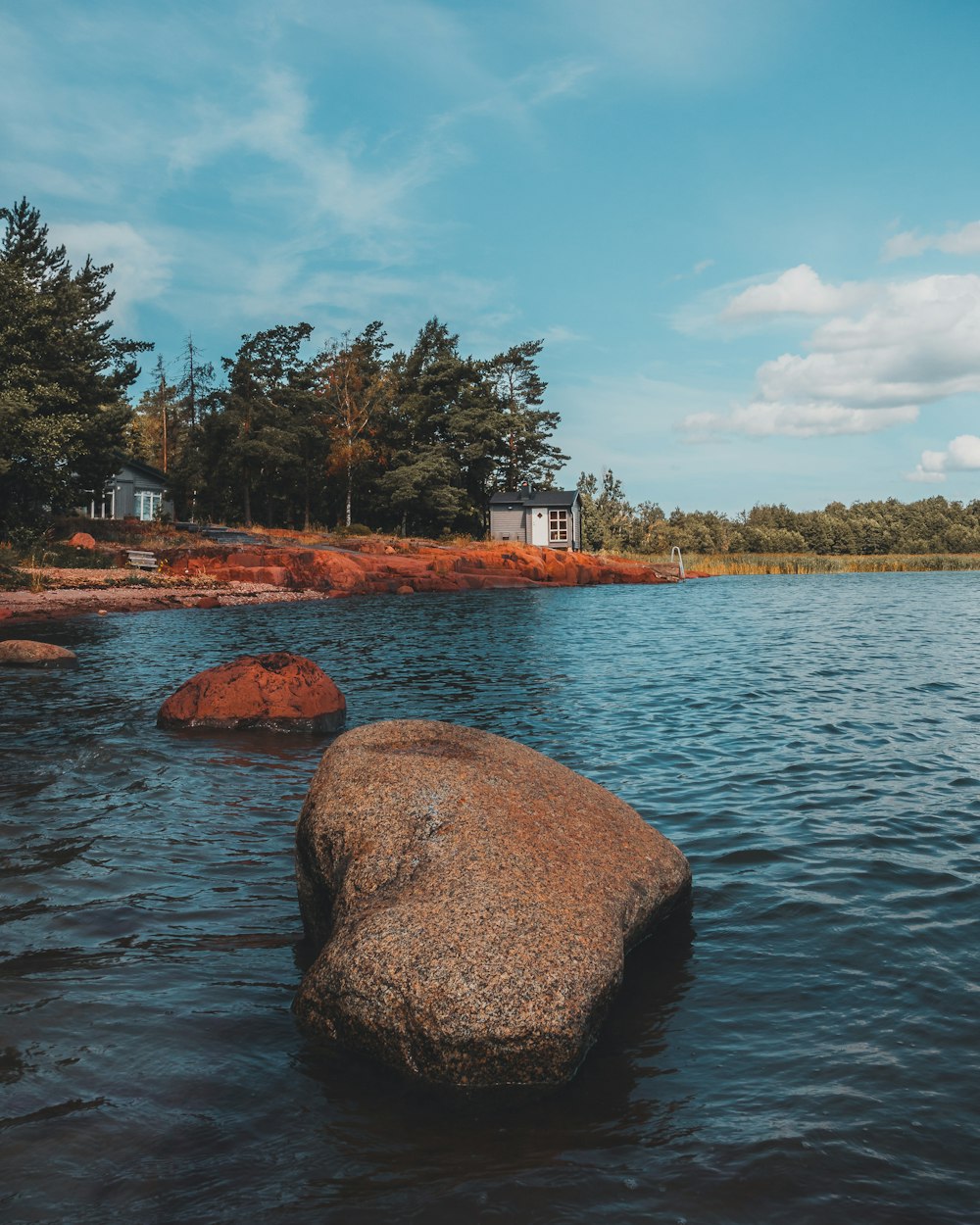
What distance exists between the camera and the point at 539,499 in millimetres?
69875

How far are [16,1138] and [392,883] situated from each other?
6.83 ft

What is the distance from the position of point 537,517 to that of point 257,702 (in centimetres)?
5801

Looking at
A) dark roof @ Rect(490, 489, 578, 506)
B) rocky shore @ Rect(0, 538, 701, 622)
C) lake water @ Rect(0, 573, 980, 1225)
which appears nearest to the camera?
lake water @ Rect(0, 573, 980, 1225)

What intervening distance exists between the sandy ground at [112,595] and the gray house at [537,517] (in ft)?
97.1

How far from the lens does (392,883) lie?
5.17 metres

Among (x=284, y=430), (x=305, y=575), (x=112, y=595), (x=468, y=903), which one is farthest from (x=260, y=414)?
(x=468, y=903)

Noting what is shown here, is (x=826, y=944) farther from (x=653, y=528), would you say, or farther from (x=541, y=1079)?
(x=653, y=528)

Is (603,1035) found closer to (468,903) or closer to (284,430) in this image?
(468,903)

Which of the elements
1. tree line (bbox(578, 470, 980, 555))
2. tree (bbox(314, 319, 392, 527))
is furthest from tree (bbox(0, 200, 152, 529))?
tree line (bbox(578, 470, 980, 555))

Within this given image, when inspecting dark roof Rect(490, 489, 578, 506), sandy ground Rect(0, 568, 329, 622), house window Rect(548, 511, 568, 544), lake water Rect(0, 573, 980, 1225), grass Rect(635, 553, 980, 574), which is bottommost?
lake water Rect(0, 573, 980, 1225)

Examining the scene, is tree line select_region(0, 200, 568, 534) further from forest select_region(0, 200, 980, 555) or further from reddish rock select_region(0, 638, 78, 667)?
reddish rock select_region(0, 638, 78, 667)

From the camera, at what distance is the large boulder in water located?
4.31 meters

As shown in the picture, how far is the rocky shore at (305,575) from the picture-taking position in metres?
32.3

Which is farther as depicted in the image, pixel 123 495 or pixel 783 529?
pixel 783 529
